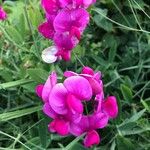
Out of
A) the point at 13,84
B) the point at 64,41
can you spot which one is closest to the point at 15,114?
the point at 13,84

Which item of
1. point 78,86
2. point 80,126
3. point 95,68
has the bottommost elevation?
point 95,68

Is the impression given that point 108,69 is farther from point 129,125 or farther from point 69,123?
point 69,123

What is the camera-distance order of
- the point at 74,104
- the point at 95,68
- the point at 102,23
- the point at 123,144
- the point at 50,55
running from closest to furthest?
the point at 74,104 → the point at 123,144 → the point at 50,55 → the point at 95,68 → the point at 102,23

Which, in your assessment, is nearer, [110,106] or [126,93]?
[110,106]

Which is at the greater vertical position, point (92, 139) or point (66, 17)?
point (66, 17)

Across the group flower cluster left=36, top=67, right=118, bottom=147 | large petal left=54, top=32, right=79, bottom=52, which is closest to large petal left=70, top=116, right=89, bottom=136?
flower cluster left=36, top=67, right=118, bottom=147

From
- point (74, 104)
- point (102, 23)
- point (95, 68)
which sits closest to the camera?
point (74, 104)

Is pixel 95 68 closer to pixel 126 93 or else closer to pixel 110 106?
pixel 126 93

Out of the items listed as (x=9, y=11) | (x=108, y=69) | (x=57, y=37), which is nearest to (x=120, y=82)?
(x=108, y=69)
